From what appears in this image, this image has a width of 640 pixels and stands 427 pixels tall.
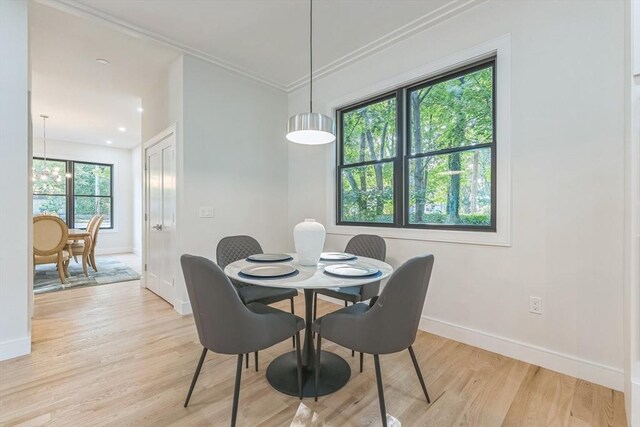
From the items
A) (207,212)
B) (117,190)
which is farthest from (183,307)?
(117,190)

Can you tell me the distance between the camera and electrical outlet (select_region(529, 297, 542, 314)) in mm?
2025

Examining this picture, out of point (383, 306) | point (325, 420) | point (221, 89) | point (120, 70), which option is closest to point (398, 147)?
point (383, 306)

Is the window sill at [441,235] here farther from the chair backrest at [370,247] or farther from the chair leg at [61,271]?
the chair leg at [61,271]

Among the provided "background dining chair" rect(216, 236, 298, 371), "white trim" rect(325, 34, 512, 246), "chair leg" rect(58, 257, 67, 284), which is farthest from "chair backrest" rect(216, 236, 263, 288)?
"chair leg" rect(58, 257, 67, 284)

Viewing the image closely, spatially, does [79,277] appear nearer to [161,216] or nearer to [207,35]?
[161,216]

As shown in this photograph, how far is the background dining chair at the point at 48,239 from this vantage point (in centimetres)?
385

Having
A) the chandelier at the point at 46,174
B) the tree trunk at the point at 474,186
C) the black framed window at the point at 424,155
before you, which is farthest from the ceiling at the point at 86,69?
the tree trunk at the point at 474,186

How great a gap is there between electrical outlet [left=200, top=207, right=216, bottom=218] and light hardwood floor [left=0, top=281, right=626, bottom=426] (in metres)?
1.28

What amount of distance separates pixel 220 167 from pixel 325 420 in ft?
8.98

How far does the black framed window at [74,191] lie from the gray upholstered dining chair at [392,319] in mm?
7793

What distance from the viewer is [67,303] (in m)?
3.35

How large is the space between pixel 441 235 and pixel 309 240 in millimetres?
1316

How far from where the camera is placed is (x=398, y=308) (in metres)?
1.41

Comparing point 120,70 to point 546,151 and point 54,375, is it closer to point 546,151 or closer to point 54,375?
point 54,375
